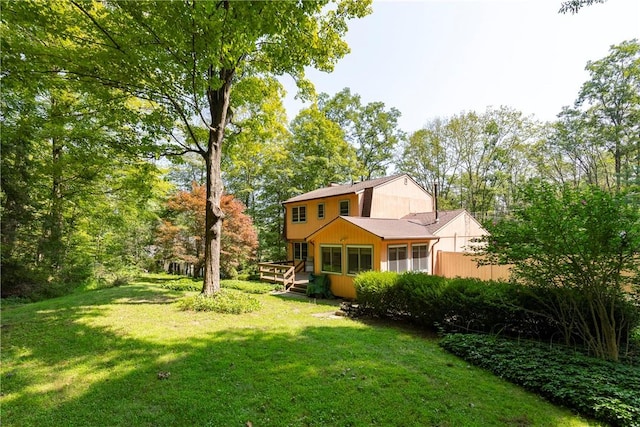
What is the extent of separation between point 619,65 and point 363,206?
68.9 ft

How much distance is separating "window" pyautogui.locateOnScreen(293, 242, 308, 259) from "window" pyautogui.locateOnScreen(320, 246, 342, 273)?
5.66 m

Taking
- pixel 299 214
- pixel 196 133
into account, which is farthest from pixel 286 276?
pixel 196 133

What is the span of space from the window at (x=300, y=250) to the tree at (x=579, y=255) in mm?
13970

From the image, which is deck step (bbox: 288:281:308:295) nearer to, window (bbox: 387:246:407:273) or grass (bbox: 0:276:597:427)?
window (bbox: 387:246:407:273)

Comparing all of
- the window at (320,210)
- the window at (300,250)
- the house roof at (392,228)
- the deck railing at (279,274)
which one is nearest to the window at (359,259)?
the house roof at (392,228)

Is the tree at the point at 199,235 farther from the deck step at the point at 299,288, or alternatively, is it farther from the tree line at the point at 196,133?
the deck step at the point at 299,288

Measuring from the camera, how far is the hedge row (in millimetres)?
6230

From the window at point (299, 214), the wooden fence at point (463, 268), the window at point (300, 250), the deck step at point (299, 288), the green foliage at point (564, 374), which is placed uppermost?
the window at point (299, 214)

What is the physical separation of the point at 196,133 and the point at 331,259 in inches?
311

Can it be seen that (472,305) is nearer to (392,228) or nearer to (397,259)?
(397,259)

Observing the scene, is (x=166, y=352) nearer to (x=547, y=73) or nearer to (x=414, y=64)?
(x=414, y=64)

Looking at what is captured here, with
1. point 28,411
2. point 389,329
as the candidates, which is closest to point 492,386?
point 389,329

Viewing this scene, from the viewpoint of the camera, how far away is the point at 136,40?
657 cm

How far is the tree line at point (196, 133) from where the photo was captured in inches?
248
